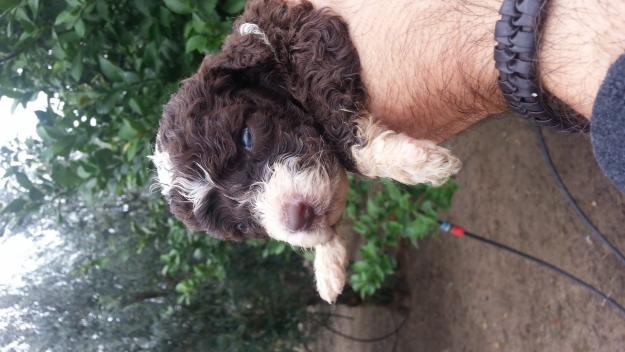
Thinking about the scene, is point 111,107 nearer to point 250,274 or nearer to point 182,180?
point 182,180

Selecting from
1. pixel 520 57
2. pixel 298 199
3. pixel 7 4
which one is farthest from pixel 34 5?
pixel 520 57

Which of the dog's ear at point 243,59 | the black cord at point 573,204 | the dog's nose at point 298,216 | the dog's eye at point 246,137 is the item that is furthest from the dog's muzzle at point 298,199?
the black cord at point 573,204

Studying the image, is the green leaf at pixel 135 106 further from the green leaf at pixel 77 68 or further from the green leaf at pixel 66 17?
the green leaf at pixel 66 17

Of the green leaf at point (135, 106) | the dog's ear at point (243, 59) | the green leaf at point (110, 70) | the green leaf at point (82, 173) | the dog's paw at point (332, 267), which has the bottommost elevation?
the green leaf at point (82, 173)

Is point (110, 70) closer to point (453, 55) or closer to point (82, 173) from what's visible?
point (82, 173)

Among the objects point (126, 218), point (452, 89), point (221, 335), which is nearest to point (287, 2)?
point (452, 89)

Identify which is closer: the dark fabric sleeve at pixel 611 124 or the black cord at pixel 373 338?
the dark fabric sleeve at pixel 611 124
